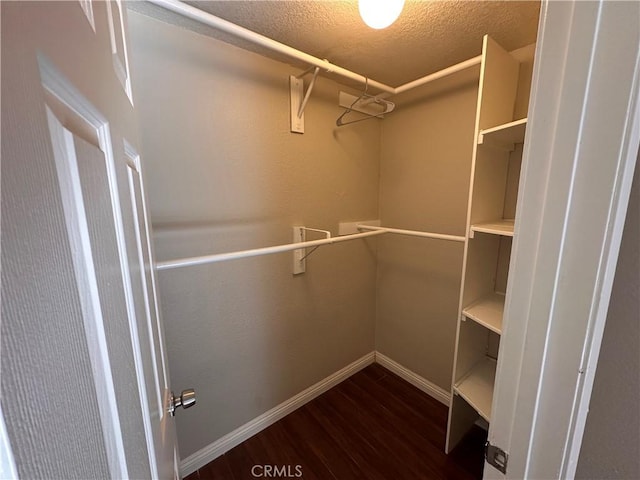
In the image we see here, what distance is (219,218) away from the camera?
4.43 feet

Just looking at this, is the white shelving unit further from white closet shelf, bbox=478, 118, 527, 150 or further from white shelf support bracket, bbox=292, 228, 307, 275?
white shelf support bracket, bbox=292, 228, 307, 275

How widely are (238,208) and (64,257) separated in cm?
123

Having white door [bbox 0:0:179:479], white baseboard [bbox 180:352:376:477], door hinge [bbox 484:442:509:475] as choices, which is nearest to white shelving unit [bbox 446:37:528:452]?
door hinge [bbox 484:442:509:475]

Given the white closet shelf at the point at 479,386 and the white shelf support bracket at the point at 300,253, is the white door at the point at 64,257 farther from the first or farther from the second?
the white closet shelf at the point at 479,386

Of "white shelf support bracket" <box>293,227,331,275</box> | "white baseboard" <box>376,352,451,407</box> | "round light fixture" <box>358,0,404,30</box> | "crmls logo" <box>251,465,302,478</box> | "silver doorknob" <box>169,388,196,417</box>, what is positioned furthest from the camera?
"white baseboard" <box>376,352,451,407</box>

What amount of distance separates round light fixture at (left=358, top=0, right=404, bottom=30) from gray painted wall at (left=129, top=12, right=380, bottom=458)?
690 mm

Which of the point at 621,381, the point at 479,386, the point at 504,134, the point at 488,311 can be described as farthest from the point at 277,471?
the point at 504,134

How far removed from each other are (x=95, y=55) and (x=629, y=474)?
0.99m

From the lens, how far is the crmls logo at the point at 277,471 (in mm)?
1392

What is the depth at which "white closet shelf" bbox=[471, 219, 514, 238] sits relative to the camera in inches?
42.7

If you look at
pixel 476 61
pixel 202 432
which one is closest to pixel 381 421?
pixel 202 432

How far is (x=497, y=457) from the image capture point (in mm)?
549

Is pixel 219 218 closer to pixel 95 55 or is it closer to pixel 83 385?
pixel 95 55

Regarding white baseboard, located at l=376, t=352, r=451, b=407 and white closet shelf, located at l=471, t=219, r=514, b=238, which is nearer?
white closet shelf, located at l=471, t=219, r=514, b=238
